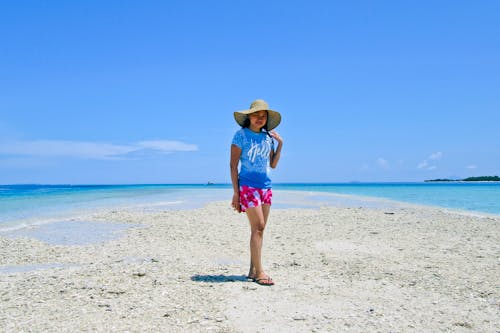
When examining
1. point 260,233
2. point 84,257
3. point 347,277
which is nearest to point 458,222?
point 347,277

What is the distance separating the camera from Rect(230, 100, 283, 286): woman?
A: 543 cm

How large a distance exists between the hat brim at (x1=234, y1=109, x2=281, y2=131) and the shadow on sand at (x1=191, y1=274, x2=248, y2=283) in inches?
87.0

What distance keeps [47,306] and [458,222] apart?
1233 cm

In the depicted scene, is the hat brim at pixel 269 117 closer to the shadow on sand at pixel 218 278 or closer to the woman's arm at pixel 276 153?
the woman's arm at pixel 276 153

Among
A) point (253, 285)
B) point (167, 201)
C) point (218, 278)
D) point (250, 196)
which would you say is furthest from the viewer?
point (167, 201)

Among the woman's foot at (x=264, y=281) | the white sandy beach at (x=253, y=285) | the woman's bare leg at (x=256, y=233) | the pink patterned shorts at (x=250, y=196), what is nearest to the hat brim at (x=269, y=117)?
the pink patterned shorts at (x=250, y=196)

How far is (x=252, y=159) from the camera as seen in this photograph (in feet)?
17.9

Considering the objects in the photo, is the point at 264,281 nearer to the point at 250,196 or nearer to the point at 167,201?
the point at 250,196

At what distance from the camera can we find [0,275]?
5977mm

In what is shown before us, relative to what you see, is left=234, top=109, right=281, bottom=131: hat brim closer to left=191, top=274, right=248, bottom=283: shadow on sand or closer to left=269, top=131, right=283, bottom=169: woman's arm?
left=269, top=131, right=283, bottom=169: woman's arm

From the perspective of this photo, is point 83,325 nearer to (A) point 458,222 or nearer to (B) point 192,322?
(B) point 192,322

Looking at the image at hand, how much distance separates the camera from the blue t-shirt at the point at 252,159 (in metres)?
5.45

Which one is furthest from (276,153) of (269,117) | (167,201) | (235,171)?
(167,201)

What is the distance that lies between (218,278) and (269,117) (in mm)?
2442
